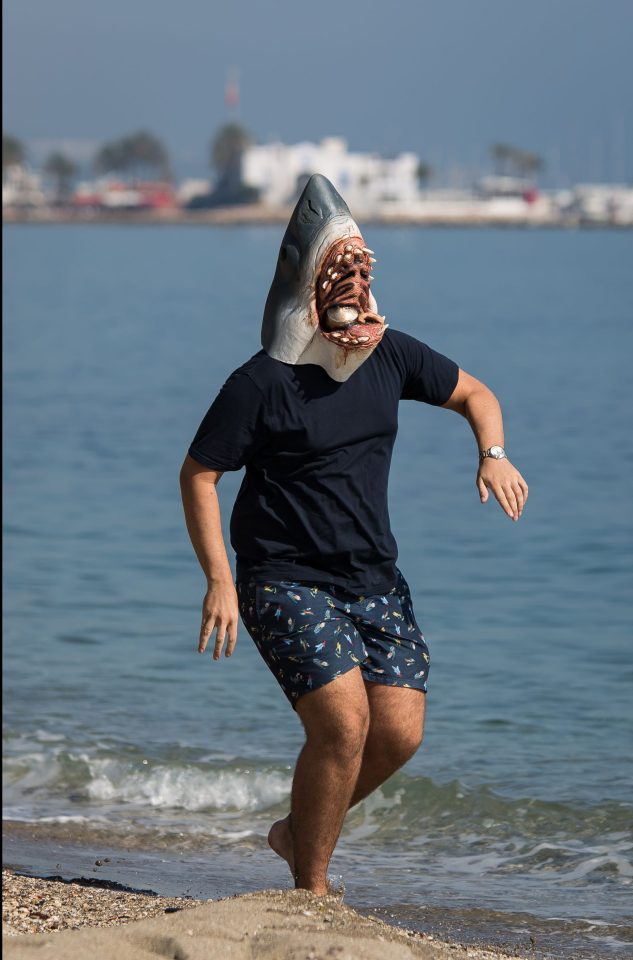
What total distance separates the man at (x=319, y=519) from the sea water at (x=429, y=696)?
35.2 inches

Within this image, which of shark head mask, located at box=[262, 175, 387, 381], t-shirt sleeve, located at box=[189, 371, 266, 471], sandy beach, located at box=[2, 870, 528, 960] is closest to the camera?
sandy beach, located at box=[2, 870, 528, 960]

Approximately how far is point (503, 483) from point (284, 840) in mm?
1188

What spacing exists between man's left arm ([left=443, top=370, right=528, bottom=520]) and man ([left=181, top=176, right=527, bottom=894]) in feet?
0.33

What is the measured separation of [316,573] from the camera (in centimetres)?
430

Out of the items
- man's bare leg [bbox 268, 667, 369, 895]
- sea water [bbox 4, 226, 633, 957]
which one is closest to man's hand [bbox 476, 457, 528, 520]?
man's bare leg [bbox 268, 667, 369, 895]

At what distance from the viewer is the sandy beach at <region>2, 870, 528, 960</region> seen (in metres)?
3.69

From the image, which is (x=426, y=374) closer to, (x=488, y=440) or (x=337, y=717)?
(x=488, y=440)

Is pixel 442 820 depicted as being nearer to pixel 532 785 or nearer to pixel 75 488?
pixel 532 785

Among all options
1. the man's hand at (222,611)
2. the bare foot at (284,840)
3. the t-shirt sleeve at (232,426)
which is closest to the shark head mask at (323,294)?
the t-shirt sleeve at (232,426)

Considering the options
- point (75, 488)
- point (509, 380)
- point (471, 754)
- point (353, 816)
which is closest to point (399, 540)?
point (75, 488)

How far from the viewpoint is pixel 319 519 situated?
4273 millimetres

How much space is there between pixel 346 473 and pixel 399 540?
9.40 metres

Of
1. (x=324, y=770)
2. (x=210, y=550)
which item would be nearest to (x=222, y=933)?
(x=324, y=770)

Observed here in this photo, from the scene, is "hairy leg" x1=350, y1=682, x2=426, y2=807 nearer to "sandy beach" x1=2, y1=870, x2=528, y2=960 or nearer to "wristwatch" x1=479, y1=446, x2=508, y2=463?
"sandy beach" x1=2, y1=870, x2=528, y2=960
